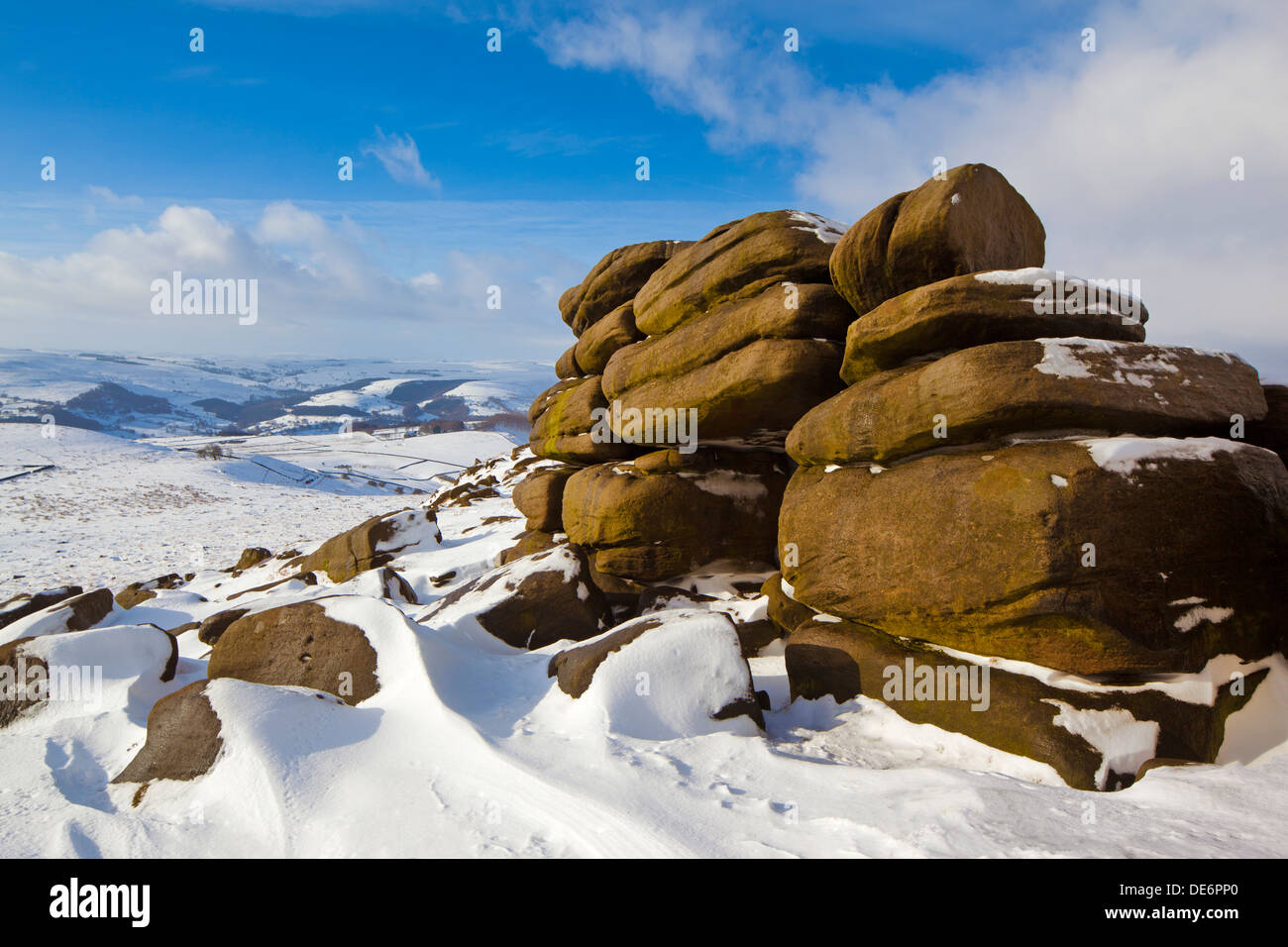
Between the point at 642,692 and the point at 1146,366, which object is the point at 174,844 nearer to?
the point at 642,692

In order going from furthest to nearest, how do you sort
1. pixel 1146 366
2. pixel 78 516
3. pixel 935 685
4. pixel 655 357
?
pixel 78 516
pixel 655 357
pixel 935 685
pixel 1146 366

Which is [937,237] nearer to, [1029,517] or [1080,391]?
[1080,391]

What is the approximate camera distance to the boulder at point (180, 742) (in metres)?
6.64

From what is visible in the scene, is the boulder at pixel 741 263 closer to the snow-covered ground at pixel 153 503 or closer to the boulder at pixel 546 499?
the boulder at pixel 546 499

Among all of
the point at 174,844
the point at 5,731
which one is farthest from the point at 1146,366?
the point at 5,731

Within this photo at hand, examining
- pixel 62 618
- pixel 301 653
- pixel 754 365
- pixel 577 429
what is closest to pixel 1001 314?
pixel 754 365

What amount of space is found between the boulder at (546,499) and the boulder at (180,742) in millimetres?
10835

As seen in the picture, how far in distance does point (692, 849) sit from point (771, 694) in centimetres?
468

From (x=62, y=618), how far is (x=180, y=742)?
9.77 m

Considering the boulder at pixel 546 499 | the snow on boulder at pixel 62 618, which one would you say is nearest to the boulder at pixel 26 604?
the snow on boulder at pixel 62 618

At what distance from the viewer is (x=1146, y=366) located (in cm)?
745

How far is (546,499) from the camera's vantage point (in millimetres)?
17688

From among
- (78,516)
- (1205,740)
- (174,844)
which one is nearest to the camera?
(174,844)

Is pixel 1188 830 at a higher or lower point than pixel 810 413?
lower
